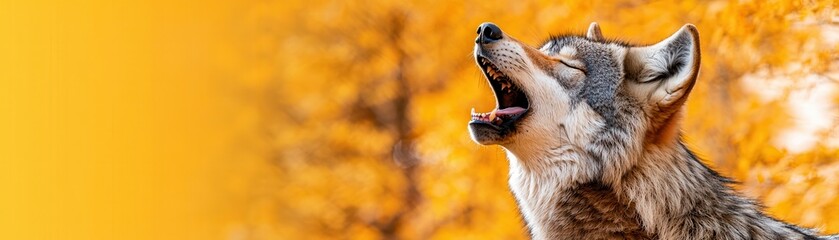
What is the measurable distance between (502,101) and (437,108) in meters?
5.05

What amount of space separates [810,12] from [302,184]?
6067 millimetres

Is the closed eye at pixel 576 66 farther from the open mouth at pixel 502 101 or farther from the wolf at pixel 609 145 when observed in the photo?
the open mouth at pixel 502 101

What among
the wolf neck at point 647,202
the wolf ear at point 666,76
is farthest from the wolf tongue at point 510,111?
the wolf ear at point 666,76

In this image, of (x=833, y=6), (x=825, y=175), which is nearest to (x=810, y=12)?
(x=833, y=6)

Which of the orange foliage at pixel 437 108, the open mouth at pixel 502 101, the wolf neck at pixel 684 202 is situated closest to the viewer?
the wolf neck at pixel 684 202

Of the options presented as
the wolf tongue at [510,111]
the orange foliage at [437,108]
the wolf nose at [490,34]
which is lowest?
the wolf tongue at [510,111]

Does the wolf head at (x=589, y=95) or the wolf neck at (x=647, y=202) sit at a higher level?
the wolf head at (x=589, y=95)

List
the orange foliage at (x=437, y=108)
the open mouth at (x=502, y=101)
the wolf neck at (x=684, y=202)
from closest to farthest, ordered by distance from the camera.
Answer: the wolf neck at (x=684, y=202) < the open mouth at (x=502, y=101) < the orange foliage at (x=437, y=108)

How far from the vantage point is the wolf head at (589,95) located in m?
3.75

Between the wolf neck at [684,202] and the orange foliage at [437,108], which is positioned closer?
the wolf neck at [684,202]

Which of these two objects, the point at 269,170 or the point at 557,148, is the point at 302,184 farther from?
the point at 557,148

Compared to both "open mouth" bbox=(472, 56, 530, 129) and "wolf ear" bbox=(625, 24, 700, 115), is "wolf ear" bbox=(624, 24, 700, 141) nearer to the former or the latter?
"wolf ear" bbox=(625, 24, 700, 115)

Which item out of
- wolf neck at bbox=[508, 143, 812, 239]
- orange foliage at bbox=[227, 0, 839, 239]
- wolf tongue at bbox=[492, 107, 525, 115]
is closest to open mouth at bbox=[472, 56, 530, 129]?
wolf tongue at bbox=[492, 107, 525, 115]

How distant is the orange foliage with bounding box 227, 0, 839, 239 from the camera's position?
630 cm
